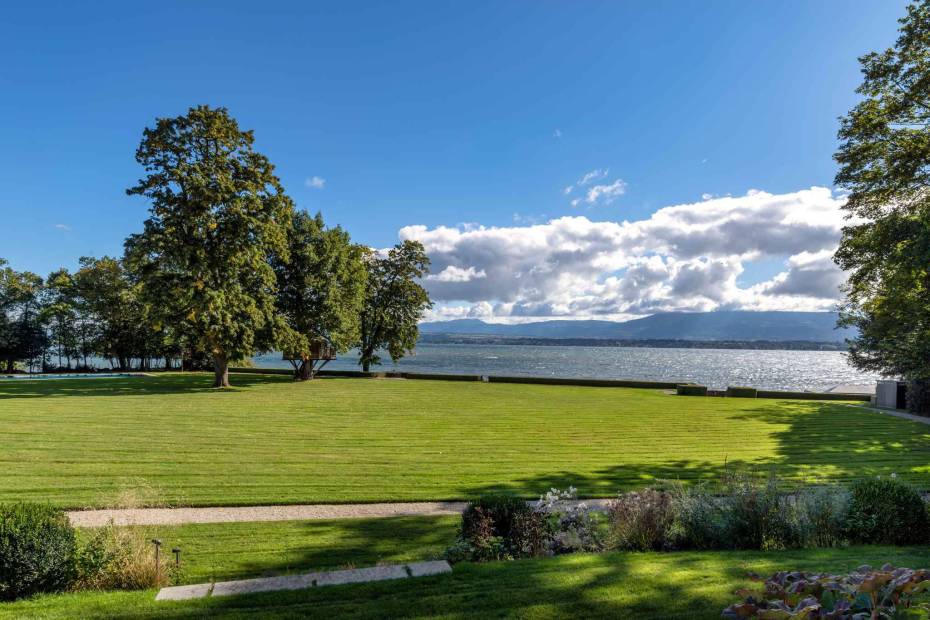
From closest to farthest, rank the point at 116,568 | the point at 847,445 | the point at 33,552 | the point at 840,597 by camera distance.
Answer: the point at 840,597, the point at 33,552, the point at 116,568, the point at 847,445

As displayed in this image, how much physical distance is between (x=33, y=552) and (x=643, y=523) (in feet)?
22.8

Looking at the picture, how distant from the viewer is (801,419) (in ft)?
67.0

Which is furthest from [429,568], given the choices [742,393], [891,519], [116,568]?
[742,393]

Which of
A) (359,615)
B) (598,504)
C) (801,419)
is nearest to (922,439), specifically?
(801,419)

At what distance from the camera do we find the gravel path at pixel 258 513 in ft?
25.0

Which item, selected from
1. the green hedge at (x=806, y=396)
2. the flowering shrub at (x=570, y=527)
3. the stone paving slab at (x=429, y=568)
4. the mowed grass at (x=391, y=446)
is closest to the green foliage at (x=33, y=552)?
the mowed grass at (x=391, y=446)

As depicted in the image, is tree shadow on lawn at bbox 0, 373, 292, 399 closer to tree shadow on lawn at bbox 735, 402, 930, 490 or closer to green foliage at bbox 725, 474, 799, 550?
tree shadow on lawn at bbox 735, 402, 930, 490

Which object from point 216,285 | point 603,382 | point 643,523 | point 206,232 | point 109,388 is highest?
point 206,232

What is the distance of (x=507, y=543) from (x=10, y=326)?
55431 mm

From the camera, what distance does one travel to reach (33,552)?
5.01m

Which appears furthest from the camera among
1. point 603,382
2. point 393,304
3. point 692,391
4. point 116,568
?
point 393,304

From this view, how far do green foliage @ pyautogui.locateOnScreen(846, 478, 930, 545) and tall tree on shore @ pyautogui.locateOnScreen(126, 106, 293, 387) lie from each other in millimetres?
25992

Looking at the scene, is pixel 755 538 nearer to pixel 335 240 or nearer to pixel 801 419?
pixel 801 419

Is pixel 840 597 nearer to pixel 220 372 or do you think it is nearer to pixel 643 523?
pixel 643 523
